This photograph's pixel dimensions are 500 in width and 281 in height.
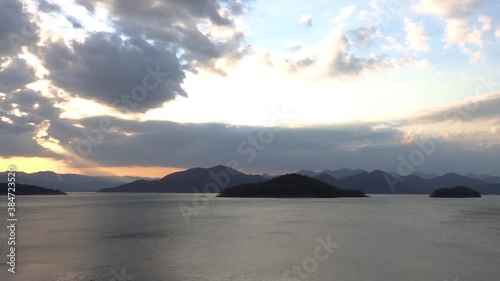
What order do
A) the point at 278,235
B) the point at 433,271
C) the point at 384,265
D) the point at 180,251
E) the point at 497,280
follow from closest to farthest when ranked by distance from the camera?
the point at 497,280
the point at 433,271
the point at 384,265
the point at 180,251
the point at 278,235

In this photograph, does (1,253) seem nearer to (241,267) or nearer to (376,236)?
(241,267)

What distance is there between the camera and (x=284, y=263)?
38844mm

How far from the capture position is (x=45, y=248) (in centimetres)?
4881

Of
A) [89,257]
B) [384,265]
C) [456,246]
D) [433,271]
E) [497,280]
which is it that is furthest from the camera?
[456,246]

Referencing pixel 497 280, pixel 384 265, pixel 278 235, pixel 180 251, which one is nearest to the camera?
pixel 497 280

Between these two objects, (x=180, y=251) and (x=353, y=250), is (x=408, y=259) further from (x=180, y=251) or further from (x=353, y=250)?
(x=180, y=251)

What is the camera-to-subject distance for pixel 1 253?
44156 mm

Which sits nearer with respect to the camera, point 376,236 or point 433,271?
point 433,271

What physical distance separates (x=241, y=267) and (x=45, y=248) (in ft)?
91.4

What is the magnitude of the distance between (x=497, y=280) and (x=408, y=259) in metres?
10.3

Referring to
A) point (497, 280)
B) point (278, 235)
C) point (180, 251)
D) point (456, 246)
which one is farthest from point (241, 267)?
point (456, 246)

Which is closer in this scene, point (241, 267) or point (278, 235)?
point (241, 267)

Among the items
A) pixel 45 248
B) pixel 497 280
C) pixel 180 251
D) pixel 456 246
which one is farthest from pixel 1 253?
pixel 456 246

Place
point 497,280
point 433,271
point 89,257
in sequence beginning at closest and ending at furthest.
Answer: point 497,280
point 433,271
point 89,257
